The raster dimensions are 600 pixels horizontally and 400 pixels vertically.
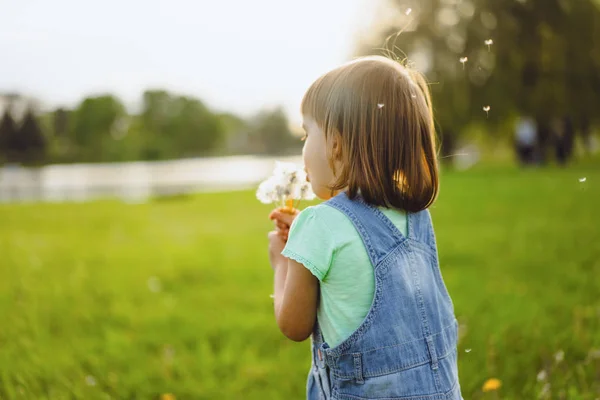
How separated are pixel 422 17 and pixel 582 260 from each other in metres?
14.1

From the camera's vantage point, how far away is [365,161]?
1350 millimetres

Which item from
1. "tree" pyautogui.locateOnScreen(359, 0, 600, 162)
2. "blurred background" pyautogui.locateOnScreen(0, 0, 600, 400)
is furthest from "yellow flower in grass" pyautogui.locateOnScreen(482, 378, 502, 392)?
"tree" pyautogui.locateOnScreen(359, 0, 600, 162)

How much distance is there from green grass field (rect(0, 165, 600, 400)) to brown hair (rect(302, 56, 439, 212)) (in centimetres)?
45

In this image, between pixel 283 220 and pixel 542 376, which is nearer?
pixel 283 220

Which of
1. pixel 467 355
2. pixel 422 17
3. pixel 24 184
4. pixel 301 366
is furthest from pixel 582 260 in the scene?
pixel 24 184

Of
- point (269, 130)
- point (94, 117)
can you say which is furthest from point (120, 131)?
point (269, 130)

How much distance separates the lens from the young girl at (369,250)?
1.32 meters

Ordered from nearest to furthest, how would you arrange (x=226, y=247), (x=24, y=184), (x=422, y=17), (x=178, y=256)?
(x=178, y=256) < (x=226, y=247) < (x=422, y=17) < (x=24, y=184)

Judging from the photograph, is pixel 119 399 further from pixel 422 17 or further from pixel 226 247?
pixel 422 17

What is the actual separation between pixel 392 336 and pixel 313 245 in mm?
271

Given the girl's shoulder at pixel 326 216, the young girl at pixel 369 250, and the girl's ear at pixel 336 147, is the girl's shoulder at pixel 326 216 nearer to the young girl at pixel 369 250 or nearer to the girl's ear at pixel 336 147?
the young girl at pixel 369 250

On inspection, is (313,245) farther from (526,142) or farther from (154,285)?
(526,142)

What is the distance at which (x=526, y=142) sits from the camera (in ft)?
58.1

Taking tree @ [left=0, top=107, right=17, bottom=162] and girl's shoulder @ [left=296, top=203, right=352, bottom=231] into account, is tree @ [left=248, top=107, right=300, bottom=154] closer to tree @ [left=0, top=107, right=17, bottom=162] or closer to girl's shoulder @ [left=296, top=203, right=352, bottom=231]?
tree @ [left=0, top=107, right=17, bottom=162]
